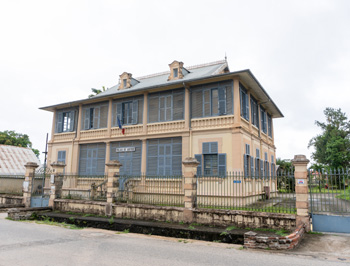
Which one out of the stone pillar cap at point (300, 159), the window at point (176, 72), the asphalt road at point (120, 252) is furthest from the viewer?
the window at point (176, 72)

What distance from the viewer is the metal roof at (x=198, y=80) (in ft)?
50.0

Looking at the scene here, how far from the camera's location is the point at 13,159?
2517 cm

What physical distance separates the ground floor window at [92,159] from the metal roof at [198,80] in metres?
3.43

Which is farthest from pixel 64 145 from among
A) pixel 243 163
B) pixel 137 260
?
pixel 137 260

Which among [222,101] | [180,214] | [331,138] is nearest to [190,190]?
[180,214]

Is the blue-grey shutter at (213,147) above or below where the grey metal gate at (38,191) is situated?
above

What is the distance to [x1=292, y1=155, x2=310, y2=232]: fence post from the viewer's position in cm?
830

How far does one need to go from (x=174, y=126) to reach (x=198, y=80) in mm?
3128

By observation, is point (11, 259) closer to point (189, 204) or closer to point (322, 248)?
point (189, 204)

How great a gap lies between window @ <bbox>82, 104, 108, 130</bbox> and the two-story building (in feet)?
0.24

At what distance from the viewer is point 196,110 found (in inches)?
632

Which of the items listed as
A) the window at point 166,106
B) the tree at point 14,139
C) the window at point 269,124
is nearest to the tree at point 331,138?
the window at point 269,124

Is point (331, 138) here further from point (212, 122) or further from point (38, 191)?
point (38, 191)

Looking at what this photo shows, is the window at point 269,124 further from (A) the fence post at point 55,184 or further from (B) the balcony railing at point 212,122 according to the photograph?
(A) the fence post at point 55,184
